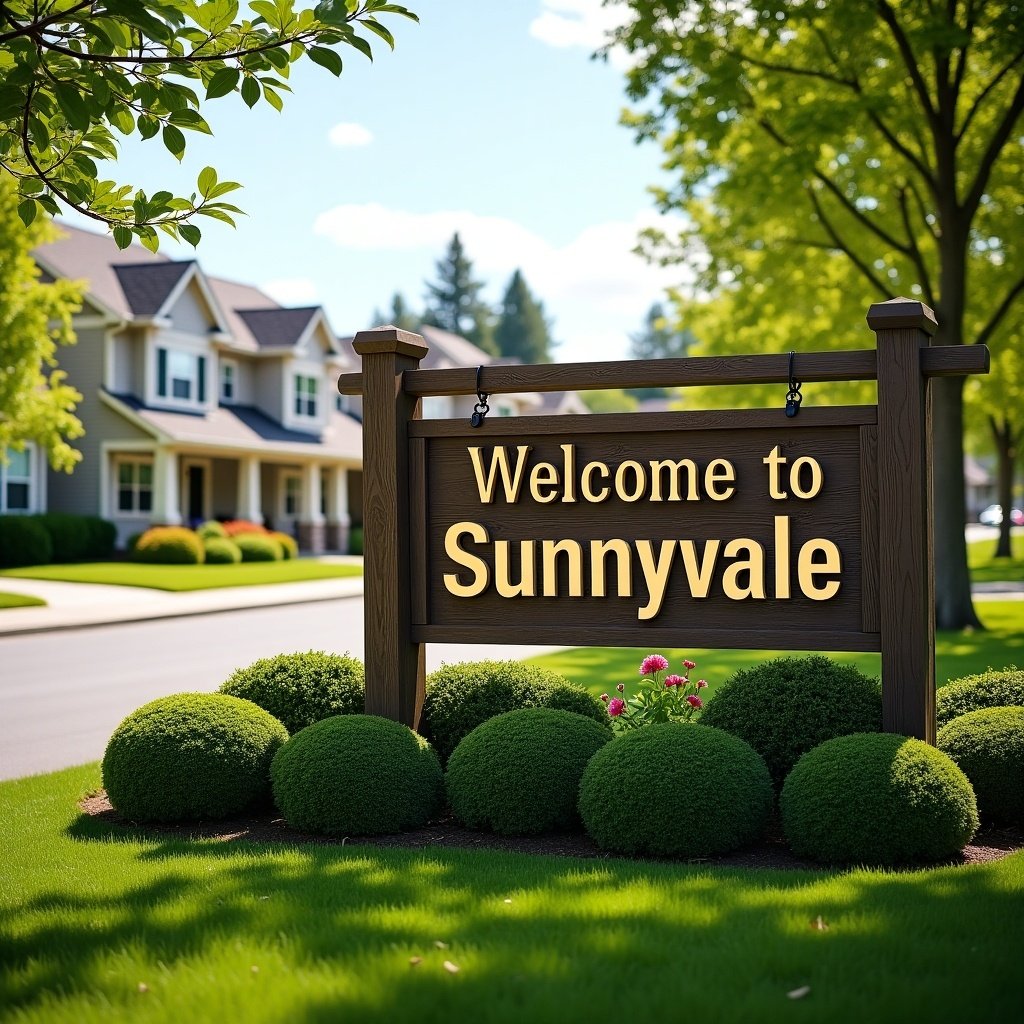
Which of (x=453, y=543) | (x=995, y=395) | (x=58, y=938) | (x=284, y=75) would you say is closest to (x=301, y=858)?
(x=58, y=938)

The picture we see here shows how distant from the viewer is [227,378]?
39844 millimetres

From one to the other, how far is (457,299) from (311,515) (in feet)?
222

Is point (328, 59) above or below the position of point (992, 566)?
above

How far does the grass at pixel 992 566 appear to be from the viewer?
3125cm

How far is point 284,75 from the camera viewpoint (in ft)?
16.8

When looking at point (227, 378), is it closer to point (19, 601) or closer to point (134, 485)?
point (134, 485)

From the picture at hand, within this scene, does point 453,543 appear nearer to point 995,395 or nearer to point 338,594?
point 338,594

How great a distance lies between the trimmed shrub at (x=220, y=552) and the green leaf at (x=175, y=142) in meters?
28.0

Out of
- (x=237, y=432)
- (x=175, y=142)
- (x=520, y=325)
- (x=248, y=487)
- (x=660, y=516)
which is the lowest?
(x=660, y=516)

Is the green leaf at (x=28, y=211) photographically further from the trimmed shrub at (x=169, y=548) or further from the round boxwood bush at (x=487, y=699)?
the trimmed shrub at (x=169, y=548)

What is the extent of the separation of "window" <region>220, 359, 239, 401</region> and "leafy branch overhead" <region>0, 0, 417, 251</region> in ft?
114

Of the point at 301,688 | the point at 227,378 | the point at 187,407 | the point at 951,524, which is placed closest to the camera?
the point at 301,688

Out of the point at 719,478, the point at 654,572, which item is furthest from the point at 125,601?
the point at 719,478

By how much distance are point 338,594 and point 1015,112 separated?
1669cm
